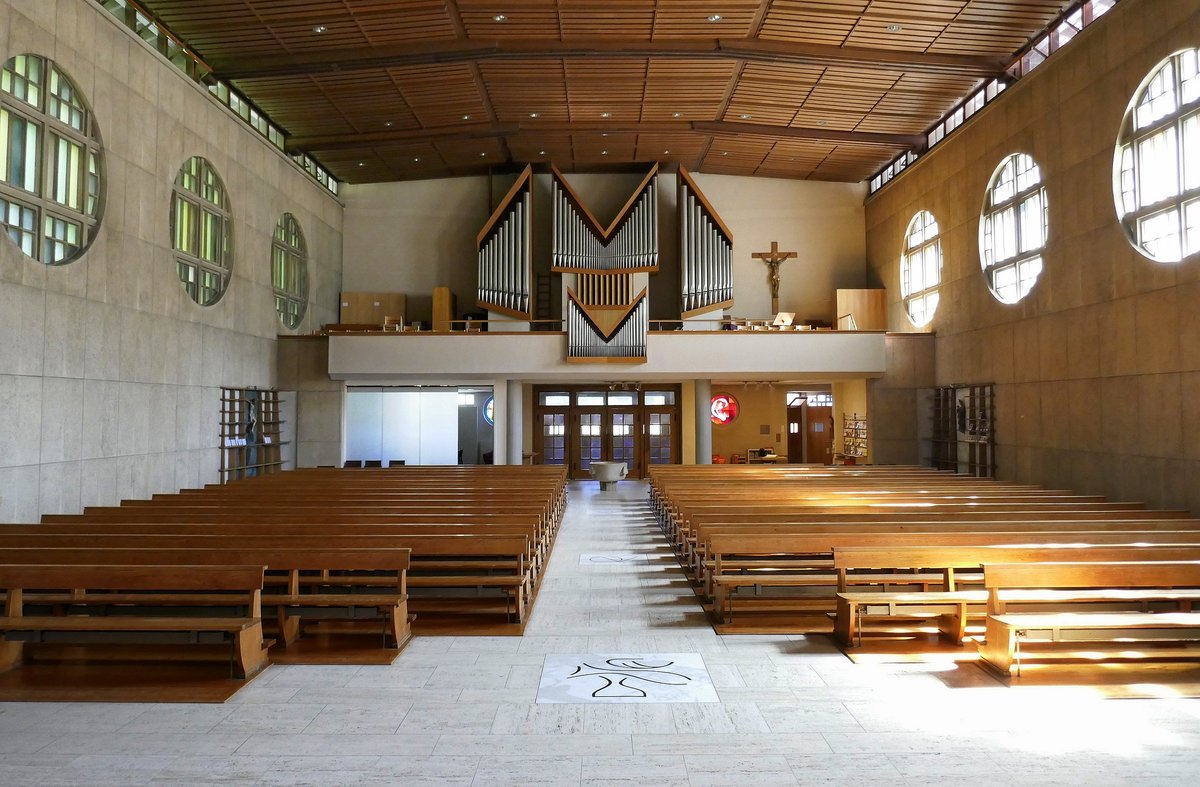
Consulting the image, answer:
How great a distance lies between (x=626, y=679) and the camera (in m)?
4.25

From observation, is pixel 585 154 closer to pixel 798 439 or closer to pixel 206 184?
pixel 206 184

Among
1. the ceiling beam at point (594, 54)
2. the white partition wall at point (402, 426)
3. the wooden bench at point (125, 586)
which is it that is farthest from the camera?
the white partition wall at point (402, 426)

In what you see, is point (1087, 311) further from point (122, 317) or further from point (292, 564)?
point (122, 317)

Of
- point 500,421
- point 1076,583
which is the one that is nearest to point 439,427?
point 500,421

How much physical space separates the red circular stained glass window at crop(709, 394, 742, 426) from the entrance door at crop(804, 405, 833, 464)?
1776 millimetres

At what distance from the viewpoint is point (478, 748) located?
131 inches

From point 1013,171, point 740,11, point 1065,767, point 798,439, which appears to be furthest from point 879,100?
point 1065,767

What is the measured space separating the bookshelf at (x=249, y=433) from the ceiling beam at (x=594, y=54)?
4.63 meters

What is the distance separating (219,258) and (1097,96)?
1131 centimetres

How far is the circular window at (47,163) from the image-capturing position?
7.50 metres

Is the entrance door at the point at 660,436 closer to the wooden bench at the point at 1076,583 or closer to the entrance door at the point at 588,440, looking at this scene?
the entrance door at the point at 588,440

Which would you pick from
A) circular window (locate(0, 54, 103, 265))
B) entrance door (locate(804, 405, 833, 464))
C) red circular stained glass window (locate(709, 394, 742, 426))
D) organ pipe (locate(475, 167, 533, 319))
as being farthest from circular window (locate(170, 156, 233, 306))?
entrance door (locate(804, 405, 833, 464))

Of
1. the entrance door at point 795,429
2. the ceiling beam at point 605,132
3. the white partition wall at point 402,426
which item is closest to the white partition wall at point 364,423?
the white partition wall at point 402,426

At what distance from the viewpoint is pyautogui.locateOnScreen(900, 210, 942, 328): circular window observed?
46.1ft
